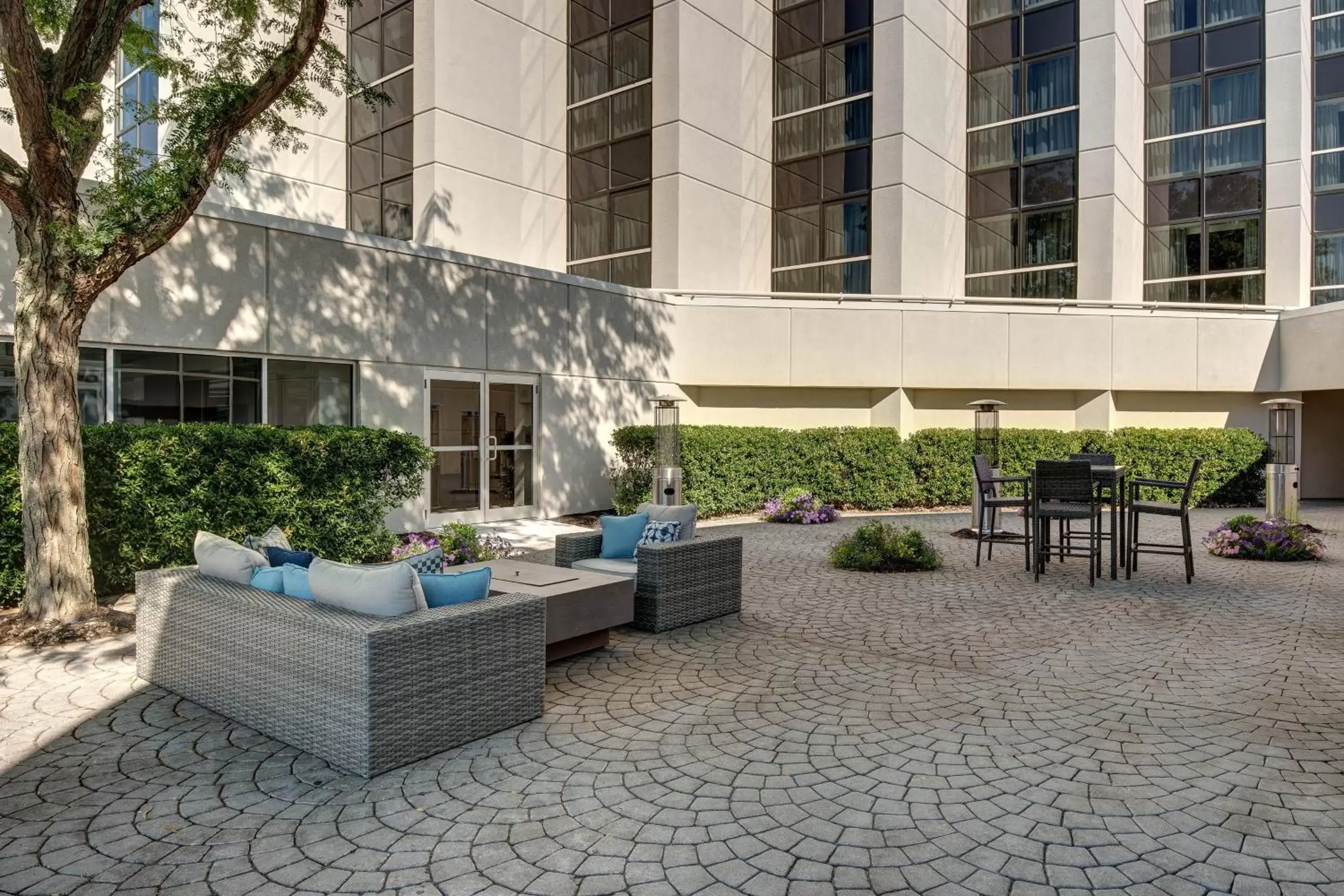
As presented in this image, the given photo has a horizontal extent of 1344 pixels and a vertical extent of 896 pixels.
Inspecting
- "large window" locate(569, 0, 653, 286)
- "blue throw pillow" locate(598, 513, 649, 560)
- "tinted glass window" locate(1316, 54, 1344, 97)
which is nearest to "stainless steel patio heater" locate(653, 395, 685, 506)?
"blue throw pillow" locate(598, 513, 649, 560)

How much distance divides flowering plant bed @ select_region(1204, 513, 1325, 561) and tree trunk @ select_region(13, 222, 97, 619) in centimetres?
1239

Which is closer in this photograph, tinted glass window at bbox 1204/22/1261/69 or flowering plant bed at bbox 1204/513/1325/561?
flowering plant bed at bbox 1204/513/1325/561

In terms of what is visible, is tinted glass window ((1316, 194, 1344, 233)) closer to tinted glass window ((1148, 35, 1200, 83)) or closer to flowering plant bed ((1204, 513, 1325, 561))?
tinted glass window ((1148, 35, 1200, 83))

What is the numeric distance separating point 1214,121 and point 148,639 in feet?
76.8

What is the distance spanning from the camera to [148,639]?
508 cm

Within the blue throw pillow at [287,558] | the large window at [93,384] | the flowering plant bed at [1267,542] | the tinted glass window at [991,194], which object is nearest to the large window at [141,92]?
the large window at [93,384]

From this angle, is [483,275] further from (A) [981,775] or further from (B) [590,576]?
(A) [981,775]

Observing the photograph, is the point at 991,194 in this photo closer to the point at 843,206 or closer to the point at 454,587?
the point at 843,206

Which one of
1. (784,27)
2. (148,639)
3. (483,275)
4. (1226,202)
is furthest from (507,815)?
(1226,202)

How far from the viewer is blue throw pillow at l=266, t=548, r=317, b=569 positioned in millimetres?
5008

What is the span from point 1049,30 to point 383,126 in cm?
1582

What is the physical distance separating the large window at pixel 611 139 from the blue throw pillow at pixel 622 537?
11480 mm

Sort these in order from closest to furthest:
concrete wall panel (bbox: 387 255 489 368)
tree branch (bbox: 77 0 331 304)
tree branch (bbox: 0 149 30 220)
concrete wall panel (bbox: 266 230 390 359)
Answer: tree branch (bbox: 0 149 30 220), tree branch (bbox: 77 0 331 304), concrete wall panel (bbox: 266 230 390 359), concrete wall panel (bbox: 387 255 489 368)

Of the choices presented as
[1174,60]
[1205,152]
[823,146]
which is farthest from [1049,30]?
[823,146]
